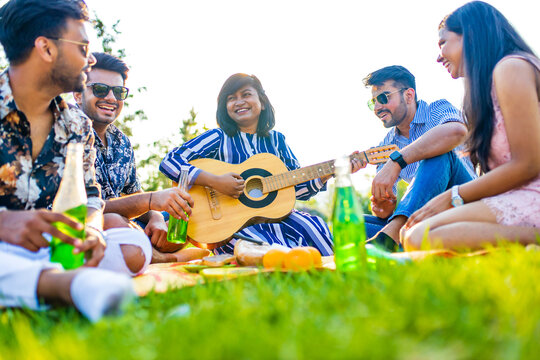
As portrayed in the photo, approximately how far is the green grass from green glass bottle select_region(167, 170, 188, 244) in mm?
2100

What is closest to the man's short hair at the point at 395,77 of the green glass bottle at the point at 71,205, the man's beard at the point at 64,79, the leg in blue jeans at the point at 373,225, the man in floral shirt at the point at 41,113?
the leg in blue jeans at the point at 373,225

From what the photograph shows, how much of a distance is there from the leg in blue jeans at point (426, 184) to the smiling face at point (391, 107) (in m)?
1.12

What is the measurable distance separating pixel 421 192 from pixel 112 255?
2425 mm

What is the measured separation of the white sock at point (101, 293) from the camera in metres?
1.44

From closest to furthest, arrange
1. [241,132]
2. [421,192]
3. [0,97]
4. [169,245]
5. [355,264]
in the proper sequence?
[355,264] < [0,97] < [421,192] < [169,245] < [241,132]

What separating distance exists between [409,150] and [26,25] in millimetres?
3046

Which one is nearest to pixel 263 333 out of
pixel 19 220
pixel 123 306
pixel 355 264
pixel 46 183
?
pixel 123 306

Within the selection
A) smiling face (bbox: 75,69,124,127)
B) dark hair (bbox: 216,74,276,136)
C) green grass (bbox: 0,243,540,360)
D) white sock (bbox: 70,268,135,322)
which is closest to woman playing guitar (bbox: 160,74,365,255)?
dark hair (bbox: 216,74,276,136)

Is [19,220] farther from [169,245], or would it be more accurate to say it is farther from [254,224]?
[254,224]

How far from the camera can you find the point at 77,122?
2613 millimetres

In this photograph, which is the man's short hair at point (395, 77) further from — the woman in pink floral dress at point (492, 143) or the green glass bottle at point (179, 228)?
the green glass bottle at point (179, 228)

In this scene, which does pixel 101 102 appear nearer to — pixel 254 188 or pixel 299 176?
pixel 254 188

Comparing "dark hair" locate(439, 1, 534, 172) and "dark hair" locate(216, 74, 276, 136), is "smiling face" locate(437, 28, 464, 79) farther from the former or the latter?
"dark hair" locate(216, 74, 276, 136)

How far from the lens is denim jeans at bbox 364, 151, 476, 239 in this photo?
136 inches
